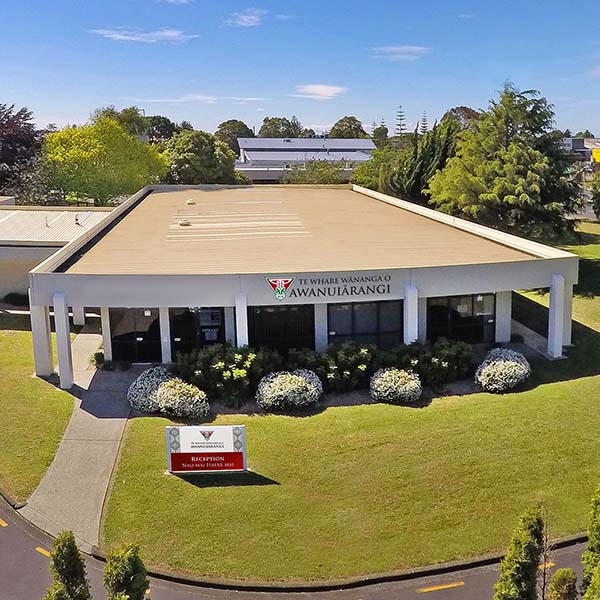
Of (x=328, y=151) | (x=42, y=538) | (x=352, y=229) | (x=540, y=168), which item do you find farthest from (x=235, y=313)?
(x=328, y=151)

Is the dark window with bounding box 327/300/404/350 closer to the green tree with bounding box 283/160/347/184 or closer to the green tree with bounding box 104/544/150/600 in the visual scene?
the green tree with bounding box 104/544/150/600

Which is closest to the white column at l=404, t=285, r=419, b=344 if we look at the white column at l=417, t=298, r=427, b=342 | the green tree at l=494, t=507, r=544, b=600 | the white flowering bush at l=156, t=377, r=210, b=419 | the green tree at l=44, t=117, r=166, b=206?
the white column at l=417, t=298, r=427, b=342

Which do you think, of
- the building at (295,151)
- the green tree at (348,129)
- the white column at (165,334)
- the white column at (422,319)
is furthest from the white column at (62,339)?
the green tree at (348,129)

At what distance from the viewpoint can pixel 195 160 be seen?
71.8 metres

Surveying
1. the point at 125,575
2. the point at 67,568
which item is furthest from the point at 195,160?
the point at 125,575

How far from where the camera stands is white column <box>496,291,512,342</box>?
26.1 metres

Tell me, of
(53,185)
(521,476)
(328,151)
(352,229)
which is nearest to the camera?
(521,476)

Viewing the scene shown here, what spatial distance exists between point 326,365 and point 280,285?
9.83 ft

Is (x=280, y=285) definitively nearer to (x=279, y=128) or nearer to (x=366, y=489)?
(x=366, y=489)

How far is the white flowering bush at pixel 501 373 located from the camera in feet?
73.6

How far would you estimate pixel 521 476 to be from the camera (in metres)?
17.6

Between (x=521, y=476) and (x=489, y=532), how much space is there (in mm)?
2528

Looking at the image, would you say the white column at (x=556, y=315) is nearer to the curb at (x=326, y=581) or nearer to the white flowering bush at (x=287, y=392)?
the white flowering bush at (x=287, y=392)

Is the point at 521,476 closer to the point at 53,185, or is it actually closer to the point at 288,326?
the point at 288,326
